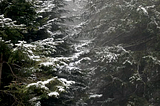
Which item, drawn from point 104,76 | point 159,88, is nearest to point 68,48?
point 104,76

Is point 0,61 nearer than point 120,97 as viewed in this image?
Yes

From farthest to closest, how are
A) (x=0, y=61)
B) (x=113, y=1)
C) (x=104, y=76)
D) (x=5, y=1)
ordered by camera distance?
Answer: (x=113, y=1), (x=104, y=76), (x=5, y=1), (x=0, y=61)

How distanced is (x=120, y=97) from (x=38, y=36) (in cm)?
585

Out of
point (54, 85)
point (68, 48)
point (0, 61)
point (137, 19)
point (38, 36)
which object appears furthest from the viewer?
point (137, 19)

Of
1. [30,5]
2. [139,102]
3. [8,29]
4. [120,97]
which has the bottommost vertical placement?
[120,97]

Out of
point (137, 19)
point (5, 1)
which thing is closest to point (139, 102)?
point (137, 19)

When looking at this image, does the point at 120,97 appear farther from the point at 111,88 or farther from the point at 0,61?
the point at 0,61

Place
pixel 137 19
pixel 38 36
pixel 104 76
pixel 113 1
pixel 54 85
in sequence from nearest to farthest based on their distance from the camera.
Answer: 1. pixel 54 85
2. pixel 38 36
3. pixel 137 19
4. pixel 104 76
5. pixel 113 1

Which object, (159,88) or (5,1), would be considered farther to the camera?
(159,88)

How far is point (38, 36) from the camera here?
7.38 meters

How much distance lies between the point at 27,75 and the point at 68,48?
3952 mm

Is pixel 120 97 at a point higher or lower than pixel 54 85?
lower

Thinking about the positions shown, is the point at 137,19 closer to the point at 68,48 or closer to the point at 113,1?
the point at 113,1

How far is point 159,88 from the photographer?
8328 millimetres
